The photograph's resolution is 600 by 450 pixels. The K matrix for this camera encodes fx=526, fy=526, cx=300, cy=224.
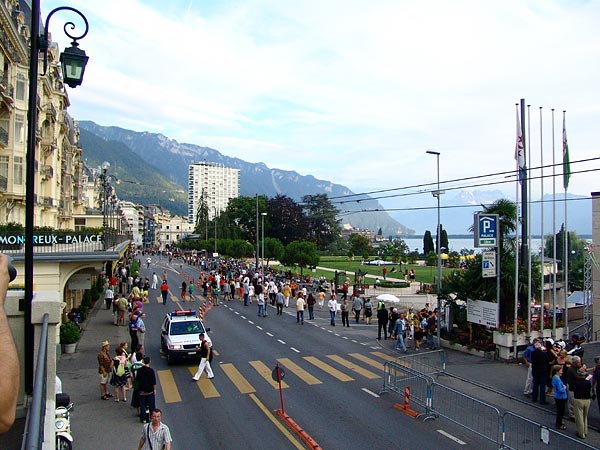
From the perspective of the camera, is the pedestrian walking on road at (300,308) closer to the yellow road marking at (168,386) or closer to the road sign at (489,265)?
the road sign at (489,265)

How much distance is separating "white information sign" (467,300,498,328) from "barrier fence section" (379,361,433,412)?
20.4 feet

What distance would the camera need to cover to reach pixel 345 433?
11656mm

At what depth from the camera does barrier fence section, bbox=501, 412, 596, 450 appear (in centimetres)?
967

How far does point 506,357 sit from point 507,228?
583 centimetres

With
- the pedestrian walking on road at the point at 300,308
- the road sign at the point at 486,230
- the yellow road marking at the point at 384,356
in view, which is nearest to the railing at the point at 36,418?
the yellow road marking at the point at 384,356

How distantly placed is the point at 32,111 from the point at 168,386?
10105 mm

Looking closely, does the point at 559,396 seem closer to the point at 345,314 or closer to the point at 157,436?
the point at 157,436

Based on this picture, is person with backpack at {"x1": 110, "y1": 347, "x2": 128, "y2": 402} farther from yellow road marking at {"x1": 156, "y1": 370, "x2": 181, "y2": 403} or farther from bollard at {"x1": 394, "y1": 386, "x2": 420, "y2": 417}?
bollard at {"x1": 394, "y1": 386, "x2": 420, "y2": 417}

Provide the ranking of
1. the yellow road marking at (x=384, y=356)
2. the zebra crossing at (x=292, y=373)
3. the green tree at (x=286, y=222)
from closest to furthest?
the zebra crossing at (x=292, y=373) < the yellow road marking at (x=384, y=356) < the green tree at (x=286, y=222)

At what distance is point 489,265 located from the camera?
20234 mm

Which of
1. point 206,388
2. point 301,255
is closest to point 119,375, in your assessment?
point 206,388

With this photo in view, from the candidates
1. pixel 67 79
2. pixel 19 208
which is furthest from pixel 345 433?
pixel 19 208

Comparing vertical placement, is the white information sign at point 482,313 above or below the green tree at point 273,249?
below

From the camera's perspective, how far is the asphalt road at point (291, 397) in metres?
11.4
